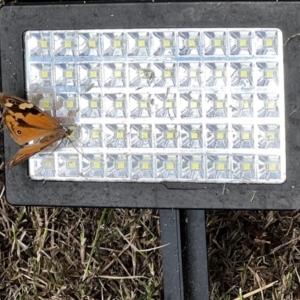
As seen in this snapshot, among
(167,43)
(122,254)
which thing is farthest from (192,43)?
(122,254)

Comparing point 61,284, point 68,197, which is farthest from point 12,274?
point 68,197

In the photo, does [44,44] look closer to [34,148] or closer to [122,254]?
[34,148]

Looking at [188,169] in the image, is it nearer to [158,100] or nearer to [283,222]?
[158,100]

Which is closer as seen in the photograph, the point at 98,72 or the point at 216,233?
the point at 98,72

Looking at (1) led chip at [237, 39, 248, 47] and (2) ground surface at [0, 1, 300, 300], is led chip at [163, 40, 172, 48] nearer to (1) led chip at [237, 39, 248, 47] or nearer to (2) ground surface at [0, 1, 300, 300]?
(1) led chip at [237, 39, 248, 47]

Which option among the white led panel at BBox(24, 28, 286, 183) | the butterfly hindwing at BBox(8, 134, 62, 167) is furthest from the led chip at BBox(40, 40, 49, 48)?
the butterfly hindwing at BBox(8, 134, 62, 167)
